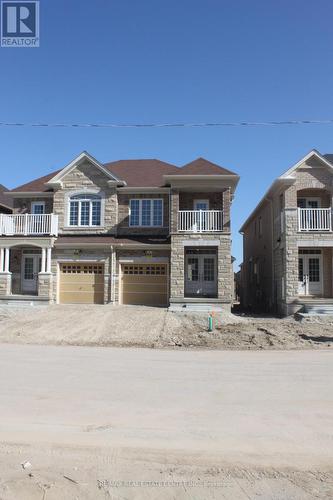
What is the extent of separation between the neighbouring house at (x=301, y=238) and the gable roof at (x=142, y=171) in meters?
6.17

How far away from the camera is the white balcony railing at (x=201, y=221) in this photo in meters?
22.8

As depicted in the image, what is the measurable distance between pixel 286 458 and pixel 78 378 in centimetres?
533

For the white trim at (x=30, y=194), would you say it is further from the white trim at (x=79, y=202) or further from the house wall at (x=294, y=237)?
the house wall at (x=294, y=237)

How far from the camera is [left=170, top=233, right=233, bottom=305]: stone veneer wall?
874 inches

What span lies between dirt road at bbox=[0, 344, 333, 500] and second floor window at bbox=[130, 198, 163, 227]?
14.6 m

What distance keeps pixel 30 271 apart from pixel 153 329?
1086 centimetres

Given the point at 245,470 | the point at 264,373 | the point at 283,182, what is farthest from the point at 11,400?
the point at 283,182

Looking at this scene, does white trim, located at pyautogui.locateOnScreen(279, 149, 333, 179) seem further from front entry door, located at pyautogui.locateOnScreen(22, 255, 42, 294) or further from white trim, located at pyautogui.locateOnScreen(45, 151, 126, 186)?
front entry door, located at pyautogui.locateOnScreen(22, 255, 42, 294)

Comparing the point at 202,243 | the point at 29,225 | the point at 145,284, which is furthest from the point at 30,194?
the point at 202,243

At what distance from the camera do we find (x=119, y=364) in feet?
36.7

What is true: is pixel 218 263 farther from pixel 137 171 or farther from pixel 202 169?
pixel 137 171

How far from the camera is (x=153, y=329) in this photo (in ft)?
58.3

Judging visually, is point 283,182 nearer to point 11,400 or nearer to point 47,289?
point 47,289

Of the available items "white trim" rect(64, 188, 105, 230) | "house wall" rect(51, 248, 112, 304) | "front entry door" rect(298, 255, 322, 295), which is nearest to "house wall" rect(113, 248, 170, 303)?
"house wall" rect(51, 248, 112, 304)
